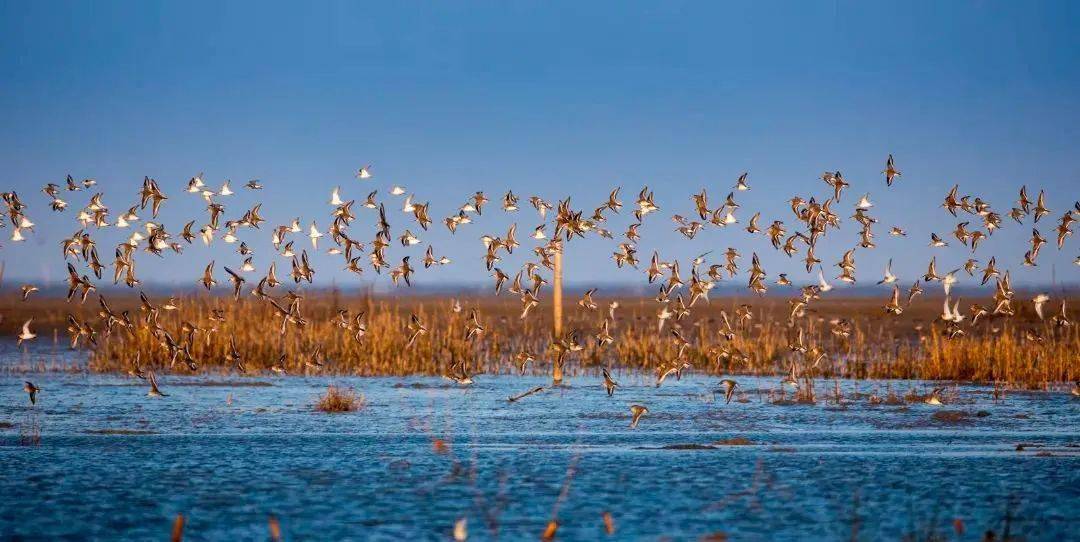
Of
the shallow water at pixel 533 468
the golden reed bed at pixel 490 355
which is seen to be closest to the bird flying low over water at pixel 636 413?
the shallow water at pixel 533 468

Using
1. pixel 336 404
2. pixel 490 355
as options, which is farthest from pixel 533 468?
pixel 490 355

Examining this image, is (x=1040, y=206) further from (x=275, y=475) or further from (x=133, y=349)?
(x=133, y=349)

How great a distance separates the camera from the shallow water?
11.9m

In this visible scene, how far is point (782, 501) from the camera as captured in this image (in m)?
13.0

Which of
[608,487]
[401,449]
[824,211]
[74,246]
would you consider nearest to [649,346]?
[824,211]

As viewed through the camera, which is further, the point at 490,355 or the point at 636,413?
the point at 490,355

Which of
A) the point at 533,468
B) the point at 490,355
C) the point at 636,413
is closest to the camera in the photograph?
the point at 533,468

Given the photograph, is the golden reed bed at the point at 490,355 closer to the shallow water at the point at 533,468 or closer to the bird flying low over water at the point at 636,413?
the shallow water at the point at 533,468

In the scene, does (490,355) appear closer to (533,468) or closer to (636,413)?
(636,413)

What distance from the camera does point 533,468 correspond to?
1509 centimetres

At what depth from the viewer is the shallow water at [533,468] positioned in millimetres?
11898

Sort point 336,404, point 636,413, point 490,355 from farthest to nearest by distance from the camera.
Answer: point 490,355 < point 336,404 < point 636,413

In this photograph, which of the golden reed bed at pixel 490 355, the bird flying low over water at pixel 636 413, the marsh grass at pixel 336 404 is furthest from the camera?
the golden reed bed at pixel 490 355

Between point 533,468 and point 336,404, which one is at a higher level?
point 336,404
